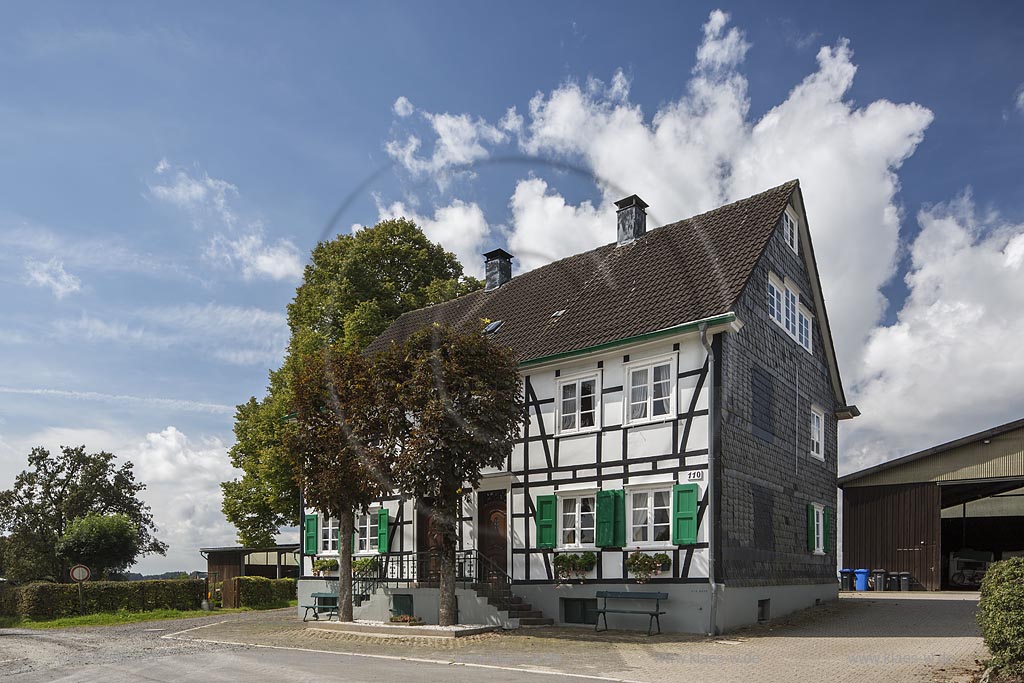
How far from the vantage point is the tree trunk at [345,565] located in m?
22.0

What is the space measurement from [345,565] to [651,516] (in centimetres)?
752

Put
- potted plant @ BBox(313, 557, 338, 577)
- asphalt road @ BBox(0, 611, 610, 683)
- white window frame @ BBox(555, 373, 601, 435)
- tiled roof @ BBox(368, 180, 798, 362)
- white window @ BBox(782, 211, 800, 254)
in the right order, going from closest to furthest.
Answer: asphalt road @ BBox(0, 611, 610, 683) → tiled roof @ BBox(368, 180, 798, 362) → white window frame @ BBox(555, 373, 601, 435) → white window @ BBox(782, 211, 800, 254) → potted plant @ BBox(313, 557, 338, 577)

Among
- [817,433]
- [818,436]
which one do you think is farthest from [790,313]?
[818,436]

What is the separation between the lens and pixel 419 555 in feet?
77.6

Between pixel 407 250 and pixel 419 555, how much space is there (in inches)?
633

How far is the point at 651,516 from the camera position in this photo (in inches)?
782

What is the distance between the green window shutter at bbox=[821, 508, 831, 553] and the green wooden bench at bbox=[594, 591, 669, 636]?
29.6 feet

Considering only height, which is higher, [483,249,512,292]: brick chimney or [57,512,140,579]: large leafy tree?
[483,249,512,292]: brick chimney

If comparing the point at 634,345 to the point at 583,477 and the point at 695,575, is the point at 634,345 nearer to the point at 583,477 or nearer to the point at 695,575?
the point at 583,477

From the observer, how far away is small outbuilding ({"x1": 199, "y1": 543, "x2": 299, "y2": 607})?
117 feet

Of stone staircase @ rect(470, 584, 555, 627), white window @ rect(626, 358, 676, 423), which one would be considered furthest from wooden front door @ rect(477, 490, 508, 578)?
white window @ rect(626, 358, 676, 423)

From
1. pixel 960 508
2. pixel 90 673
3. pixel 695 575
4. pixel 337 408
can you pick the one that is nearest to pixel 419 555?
pixel 337 408

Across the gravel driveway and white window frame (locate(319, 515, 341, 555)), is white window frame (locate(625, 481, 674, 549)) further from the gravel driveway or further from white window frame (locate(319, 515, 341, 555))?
white window frame (locate(319, 515, 341, 555))

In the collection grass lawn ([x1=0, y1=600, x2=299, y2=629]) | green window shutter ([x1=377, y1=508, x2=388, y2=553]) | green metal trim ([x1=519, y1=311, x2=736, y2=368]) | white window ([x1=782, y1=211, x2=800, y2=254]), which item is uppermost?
white window ([x1=782, y1=211, x2=800, y2=254])
